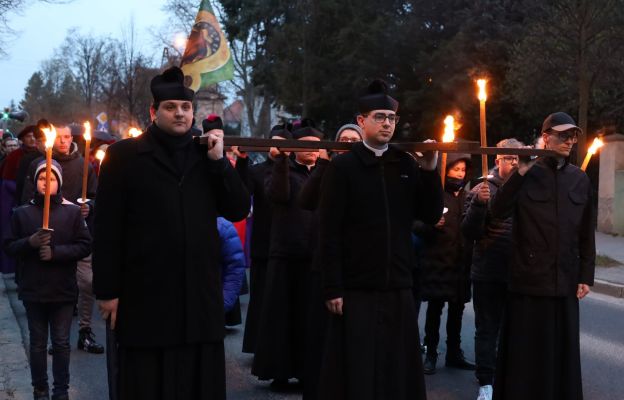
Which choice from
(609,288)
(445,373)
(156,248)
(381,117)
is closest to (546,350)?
(381,117)

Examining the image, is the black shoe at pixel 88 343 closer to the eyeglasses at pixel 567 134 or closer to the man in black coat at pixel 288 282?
the man in black coat at pixel 288 282

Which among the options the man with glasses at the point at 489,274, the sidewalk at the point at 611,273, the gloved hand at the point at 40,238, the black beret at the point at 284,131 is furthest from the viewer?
the sidewalk at the point at 611,273

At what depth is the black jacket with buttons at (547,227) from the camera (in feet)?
17.1

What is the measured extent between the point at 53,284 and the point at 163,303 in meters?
2.21

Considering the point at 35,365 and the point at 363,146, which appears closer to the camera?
the point at 363,146

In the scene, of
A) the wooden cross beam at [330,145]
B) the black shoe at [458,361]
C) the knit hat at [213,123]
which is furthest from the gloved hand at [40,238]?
the black shoe at [458,361]

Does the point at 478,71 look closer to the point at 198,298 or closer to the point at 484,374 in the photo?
the point at 484,374

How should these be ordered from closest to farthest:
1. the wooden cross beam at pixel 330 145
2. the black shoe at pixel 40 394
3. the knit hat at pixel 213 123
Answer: the wooden cross beam at pixel 330 145 < the knit hat at pixel 213 123 < the black shoe at pixel 40 394

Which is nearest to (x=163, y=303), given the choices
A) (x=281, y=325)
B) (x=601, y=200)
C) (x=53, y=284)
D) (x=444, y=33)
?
(x=53, y=284)

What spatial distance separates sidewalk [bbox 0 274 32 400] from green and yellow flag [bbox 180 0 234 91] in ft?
23.4

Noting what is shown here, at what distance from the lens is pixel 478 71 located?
26.1m

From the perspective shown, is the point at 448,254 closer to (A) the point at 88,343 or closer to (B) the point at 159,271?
(A) the point at 88,343

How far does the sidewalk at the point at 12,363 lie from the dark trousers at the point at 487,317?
3.26 metres

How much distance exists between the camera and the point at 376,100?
4.61m
